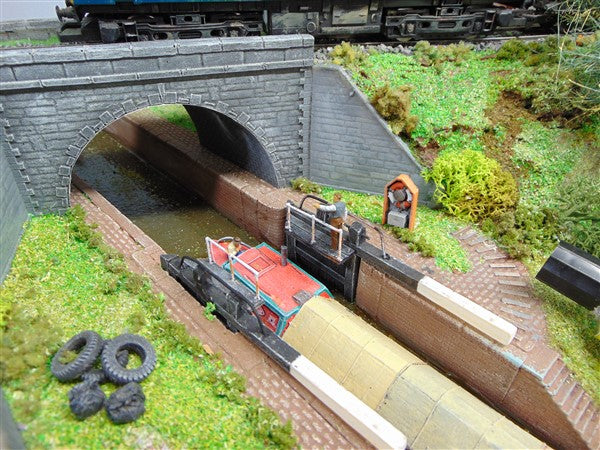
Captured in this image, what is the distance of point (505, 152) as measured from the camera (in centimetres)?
1191

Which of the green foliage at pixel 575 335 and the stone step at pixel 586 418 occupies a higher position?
the green foliage at pixel 575 335

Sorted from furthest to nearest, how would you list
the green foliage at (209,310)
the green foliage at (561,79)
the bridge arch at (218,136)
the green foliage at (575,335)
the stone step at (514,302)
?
the green foliage at (561,79) → the bridge arch at (218,136) → the stone step at (514,302) → the green foliage at (209,310) → the green foliage at (575,335)

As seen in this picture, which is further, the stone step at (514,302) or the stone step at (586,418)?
the stone step at (514,302)

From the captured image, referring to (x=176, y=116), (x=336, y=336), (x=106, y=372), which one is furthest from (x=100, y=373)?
(x=176, y=116)

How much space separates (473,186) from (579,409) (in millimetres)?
5515

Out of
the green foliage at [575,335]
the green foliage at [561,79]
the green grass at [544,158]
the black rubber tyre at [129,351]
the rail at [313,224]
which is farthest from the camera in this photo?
the green foliage at [561,79]

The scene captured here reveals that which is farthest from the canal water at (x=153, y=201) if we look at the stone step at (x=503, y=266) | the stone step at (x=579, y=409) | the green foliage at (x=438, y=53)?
the stone step at (x=579, y=409)

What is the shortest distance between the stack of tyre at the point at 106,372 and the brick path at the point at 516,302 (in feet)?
20.4

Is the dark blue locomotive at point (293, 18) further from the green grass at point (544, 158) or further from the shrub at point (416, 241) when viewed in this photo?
the shrub at point (416, 241)

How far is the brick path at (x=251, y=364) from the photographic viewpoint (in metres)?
6.74

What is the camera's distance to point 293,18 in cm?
1369

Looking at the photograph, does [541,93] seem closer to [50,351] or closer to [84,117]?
[84,117]

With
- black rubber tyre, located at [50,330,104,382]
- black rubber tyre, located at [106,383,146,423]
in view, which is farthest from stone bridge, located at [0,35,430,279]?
black rubber tyre, located at [106,383,146,423]

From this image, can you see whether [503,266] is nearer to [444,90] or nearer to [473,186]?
[473,186]
